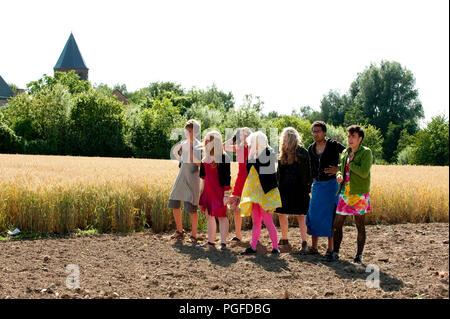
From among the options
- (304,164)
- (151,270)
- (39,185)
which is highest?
(304,164)

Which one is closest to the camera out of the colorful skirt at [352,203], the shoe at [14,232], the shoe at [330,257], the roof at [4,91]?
the colorful skirt at [352,203]

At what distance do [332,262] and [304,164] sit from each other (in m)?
1.53

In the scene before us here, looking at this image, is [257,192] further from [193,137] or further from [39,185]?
[39,185]

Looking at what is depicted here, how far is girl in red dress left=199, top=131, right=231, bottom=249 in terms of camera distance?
7.05 meters

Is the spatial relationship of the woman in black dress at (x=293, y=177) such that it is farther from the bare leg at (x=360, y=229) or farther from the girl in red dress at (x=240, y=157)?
the bare leg at (x=360, y=229)

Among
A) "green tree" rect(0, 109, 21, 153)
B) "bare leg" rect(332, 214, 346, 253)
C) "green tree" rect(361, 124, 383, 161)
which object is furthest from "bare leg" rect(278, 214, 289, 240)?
"green tree" rect(0, 109, 21, 153)

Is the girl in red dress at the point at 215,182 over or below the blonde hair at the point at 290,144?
below

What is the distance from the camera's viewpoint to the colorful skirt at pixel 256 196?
21.5 ft

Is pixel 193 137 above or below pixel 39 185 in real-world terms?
above

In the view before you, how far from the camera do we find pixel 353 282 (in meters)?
5.13

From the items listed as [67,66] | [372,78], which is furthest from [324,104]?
[67,66]
